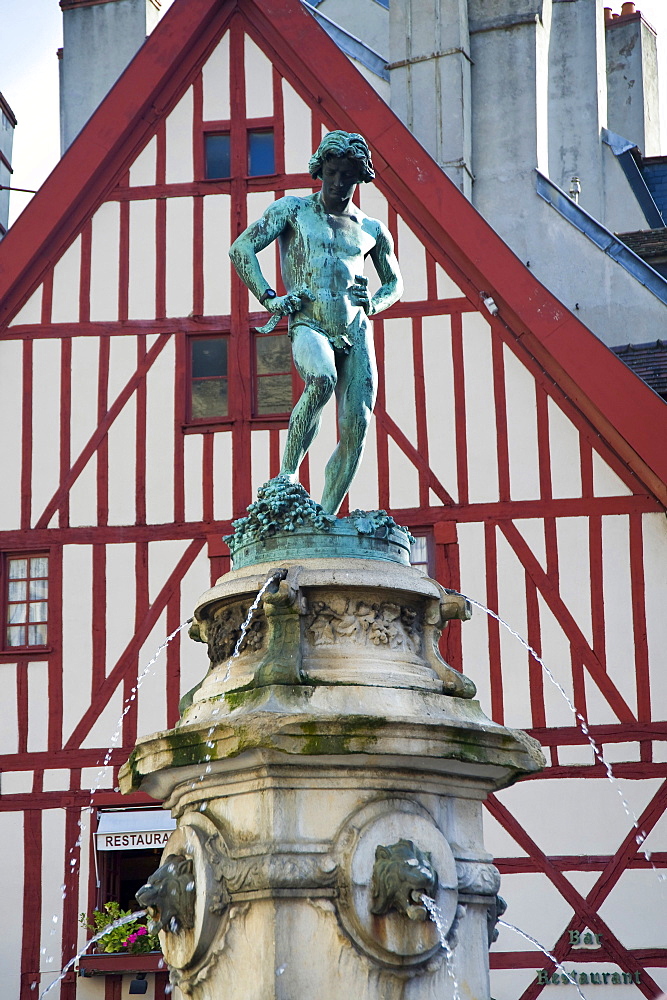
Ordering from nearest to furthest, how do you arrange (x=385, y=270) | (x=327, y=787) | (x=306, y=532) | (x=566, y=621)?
1. (x=327, y=787)
2. (x=306, y=532)
3. (x=385, y=270)
4. (x=566, y=621)

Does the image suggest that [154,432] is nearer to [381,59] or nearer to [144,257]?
[144,257]

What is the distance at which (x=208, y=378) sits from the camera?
1644cm

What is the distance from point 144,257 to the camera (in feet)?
54.8

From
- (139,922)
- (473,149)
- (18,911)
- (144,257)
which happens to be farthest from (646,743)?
(473,149)

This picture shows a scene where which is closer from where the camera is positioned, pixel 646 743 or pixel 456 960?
pixel 456 960

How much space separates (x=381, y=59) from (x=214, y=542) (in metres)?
8.07

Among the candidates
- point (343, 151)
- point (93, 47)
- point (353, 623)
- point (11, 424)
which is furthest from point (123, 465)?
point (353, 623)

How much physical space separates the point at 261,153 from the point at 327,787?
1165 cm

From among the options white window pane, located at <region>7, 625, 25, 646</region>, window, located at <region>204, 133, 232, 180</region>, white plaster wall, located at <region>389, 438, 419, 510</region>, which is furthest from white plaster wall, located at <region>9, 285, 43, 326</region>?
white plaster wall, located at <region>389, 438, 419, 510</region>

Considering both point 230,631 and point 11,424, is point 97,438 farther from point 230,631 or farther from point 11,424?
point 230,631

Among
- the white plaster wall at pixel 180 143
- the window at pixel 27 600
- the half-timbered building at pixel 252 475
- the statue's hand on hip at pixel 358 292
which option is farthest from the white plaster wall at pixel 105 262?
the statue's hand on hip at pixel 358 292

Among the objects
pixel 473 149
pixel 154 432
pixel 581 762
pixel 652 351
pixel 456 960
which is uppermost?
pixel 473 149

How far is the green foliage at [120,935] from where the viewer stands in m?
14.3

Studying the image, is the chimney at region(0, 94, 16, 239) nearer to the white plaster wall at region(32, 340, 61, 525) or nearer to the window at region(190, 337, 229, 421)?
the white plaster wall at region(32, 340, 61, 525)
